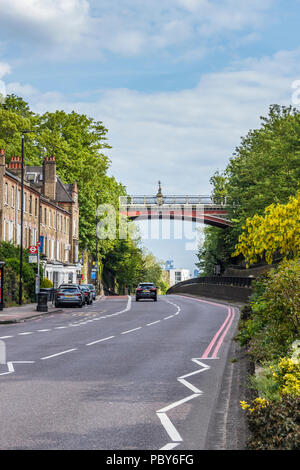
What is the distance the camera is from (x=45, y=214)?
66.5 m

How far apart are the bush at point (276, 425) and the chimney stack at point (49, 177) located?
65854mm

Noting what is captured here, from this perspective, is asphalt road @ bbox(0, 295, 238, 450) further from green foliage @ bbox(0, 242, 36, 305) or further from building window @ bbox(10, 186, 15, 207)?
building window @ bbox(10, 186, 15, 207)

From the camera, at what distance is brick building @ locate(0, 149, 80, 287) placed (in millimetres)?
53500

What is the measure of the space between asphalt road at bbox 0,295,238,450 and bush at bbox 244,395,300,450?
949 millimetres

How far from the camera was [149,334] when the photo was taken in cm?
2306

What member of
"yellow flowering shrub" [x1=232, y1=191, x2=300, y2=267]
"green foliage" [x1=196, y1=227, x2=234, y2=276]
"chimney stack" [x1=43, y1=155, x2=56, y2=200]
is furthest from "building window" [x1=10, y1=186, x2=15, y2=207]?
"yellow flowering shrub" [x1=232, y1=191, x2=300, y2=267]

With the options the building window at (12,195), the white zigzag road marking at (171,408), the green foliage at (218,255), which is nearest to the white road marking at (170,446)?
the white zigzag road marking at (171,408)

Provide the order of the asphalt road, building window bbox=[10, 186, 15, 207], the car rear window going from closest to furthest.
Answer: the asphalt road
the car rear window
building window bbox=[10, 186, 15, 207]

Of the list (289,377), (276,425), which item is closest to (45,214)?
(289,377)

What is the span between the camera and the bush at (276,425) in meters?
6.14

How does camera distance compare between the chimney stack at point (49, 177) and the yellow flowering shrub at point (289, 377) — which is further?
the chimney stack at point (49, 177)

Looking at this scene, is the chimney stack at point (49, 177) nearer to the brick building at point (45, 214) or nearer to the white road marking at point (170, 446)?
the brick building at point (45, 214)

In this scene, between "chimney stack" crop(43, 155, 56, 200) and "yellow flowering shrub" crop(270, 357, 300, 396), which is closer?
"yellow flowering shrub" crop(270, 357, 300, 396)
